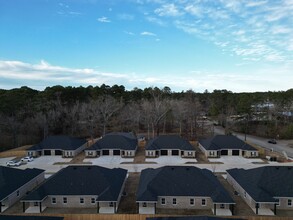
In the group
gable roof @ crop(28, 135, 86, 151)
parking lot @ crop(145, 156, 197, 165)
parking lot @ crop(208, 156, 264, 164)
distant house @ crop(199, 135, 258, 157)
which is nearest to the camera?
parking lot @ crop(208, 156, 264, 164)

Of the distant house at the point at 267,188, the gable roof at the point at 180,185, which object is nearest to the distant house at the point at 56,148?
the gable roof at the point at 180,185

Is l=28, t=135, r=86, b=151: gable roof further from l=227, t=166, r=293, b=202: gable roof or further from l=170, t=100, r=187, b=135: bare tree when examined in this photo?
l=227, t=166, r=293, b=202: gable roof

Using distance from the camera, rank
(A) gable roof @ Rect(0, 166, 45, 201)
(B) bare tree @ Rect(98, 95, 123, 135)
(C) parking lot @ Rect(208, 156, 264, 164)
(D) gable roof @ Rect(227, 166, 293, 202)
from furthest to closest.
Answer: (B) bare tree @ Rect(98, 95, 123, 135) < (C) parking lot @ Rect(208, 156, 264, 164) < (A) gable roof @ Rect(0, 166, 45, 201) < (D) gable roof @ Rect(227, 166, 293, 202)

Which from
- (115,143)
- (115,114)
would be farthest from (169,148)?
(115,114)

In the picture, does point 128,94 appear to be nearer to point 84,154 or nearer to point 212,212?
point 84,154

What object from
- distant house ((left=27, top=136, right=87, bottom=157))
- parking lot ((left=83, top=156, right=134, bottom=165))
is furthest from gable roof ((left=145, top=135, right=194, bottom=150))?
distant house ((left=27, top=136, right=87, bottom=157))

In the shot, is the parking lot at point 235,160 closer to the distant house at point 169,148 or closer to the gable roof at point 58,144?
the distant house at point 169,148
